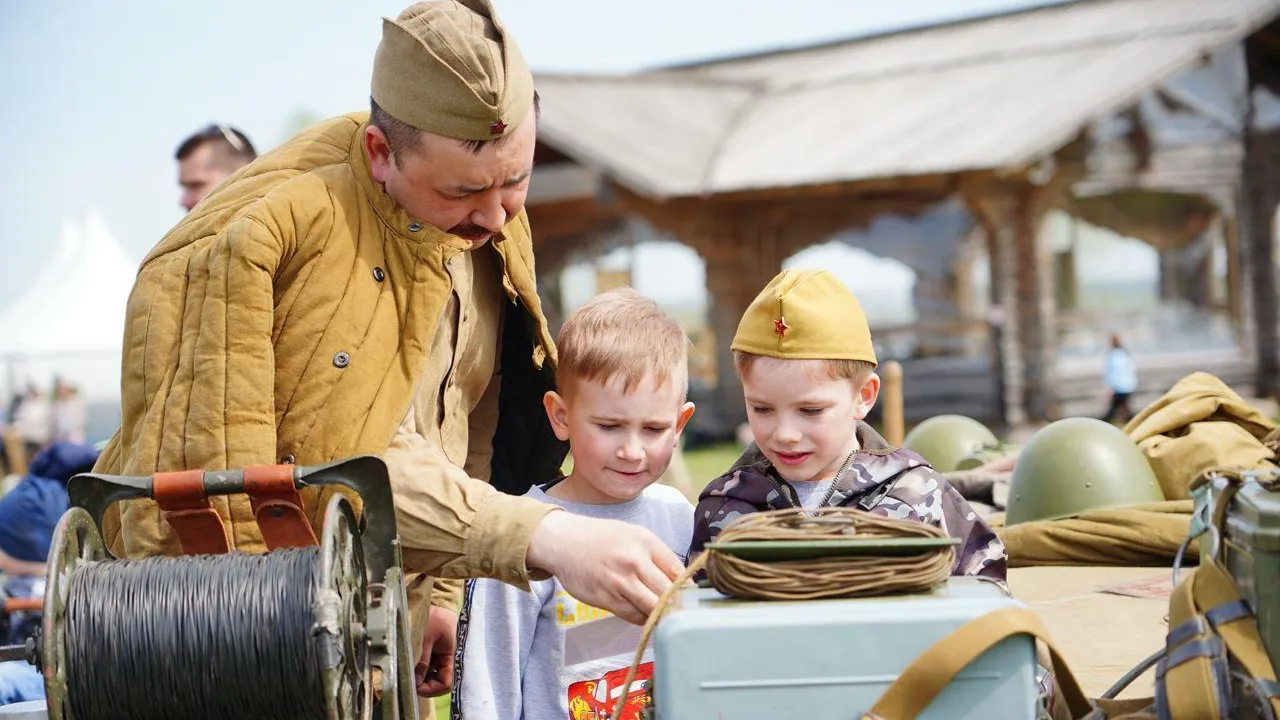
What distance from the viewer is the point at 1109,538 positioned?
15.6 feet

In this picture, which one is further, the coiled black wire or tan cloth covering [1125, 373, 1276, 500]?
tan cloth covering [1125, 373, 1276, 500]

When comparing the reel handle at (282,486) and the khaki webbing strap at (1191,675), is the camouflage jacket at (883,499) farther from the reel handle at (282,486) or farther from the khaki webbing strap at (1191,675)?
the reel handle at (282,486)

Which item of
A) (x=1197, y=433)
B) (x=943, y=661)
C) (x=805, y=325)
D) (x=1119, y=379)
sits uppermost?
(x=805, y=325)

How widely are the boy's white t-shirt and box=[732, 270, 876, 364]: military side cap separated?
71cm

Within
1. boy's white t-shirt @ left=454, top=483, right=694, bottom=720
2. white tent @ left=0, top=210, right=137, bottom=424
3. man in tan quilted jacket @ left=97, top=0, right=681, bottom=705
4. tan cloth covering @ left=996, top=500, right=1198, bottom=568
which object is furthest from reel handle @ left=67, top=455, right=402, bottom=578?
white tent @ left=0, top=210, right=137, bottom=424

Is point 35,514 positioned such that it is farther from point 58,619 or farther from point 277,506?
point 58,619

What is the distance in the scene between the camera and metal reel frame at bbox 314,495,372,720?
2.18 meters

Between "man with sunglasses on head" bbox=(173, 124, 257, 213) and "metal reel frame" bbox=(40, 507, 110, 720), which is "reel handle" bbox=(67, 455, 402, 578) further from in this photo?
"man with sunglasses on head" bbox=(173, 124, 257, 213)

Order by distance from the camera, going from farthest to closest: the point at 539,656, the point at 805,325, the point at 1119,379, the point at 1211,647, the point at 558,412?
1. the point at 1119,379
2. the point at 558,412
3. the point at 539,656
4. the point at 805,325
5. the point at 1211,647

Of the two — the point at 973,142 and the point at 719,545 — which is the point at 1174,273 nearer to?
the point at 973,142

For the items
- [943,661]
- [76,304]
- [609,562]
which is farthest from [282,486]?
[76,304]

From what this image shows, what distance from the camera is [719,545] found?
84.4 inches

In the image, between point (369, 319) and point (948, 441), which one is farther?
point (948, 441)

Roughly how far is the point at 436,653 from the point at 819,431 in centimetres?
125
